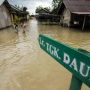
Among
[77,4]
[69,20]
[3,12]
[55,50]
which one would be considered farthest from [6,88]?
[77,4]

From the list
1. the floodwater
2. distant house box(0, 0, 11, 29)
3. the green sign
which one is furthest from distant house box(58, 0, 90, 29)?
the green sign

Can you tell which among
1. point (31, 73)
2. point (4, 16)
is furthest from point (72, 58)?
point (4, 16)

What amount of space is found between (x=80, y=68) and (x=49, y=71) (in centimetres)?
608

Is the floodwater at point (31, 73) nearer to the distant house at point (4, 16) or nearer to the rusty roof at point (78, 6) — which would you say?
the distant house at point (4, 16)

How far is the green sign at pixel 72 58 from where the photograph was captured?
51.5 inches

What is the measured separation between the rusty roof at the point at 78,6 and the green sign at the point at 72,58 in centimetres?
1990

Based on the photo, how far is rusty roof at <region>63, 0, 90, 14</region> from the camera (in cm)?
2146

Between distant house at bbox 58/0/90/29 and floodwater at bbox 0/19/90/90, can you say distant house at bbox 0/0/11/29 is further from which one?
floodwater at bbox 0/19/90/90

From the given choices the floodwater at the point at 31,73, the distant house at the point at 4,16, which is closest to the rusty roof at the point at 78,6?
the distant house at the point at 4,16

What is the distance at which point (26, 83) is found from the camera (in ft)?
20.7

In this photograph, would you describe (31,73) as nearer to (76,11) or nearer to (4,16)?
(4,16)

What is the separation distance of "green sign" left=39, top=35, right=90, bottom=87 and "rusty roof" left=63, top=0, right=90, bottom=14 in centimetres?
1990

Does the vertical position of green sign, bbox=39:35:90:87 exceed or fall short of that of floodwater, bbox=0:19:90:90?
it exceeds it

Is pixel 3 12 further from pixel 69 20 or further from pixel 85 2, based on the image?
pixel 85 2
